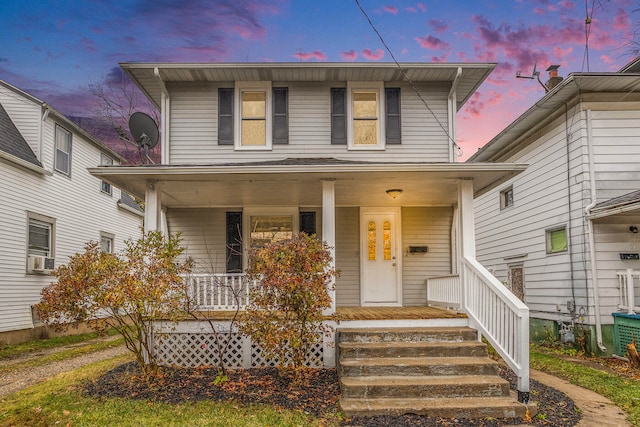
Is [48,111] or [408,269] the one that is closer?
[408,269]

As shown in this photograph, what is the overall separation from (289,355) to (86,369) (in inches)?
137

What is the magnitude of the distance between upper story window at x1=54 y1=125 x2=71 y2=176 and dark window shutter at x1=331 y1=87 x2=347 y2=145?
7709 mm

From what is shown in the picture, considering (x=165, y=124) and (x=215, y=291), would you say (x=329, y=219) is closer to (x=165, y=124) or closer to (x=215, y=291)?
(x=215, y=291)

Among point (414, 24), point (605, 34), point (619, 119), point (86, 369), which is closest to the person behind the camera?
point (86, 369)

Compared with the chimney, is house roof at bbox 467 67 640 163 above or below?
below

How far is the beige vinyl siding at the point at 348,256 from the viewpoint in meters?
9.96

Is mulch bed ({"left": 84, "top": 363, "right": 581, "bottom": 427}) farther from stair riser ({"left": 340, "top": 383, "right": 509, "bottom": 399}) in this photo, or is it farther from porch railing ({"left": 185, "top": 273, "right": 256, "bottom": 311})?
porch railing ({"left": 185, "top": 273, "right": 256, "bottom": 311})

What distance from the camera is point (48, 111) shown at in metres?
12.4

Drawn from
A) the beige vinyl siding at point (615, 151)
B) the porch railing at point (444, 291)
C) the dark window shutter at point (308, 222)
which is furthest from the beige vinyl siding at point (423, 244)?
the beige vinyl siding at point (615, 151)

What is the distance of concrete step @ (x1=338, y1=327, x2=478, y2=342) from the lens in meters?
6.73

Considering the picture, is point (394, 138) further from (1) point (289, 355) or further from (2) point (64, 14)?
(2) point (64, 14)

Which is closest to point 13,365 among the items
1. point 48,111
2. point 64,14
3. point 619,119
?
point 48,111

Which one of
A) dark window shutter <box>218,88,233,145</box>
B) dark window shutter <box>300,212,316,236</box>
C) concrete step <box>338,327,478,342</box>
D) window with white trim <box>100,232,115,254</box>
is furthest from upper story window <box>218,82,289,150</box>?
window with white trim <box>100,232,115,254</box>

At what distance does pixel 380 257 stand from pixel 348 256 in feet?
2.10
